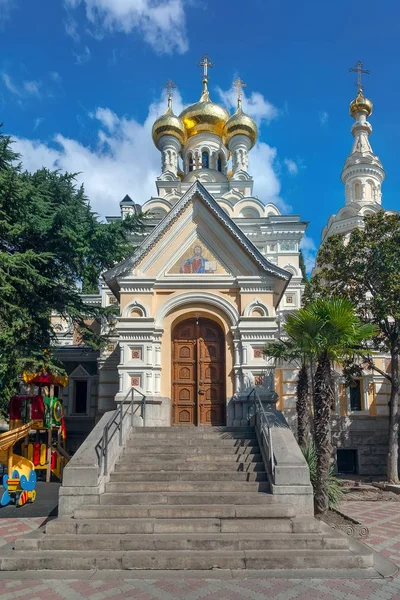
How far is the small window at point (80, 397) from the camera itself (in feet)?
68.0

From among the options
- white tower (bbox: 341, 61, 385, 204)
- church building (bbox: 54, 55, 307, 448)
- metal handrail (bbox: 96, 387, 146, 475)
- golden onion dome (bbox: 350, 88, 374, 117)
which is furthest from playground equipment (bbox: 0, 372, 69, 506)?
golden onion dome (bbox: 350, 88, 374, 117)

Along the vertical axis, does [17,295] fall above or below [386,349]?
above

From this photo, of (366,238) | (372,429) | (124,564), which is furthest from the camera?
(372,429)

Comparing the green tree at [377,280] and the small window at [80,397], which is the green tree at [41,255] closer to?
the small window at [80,397]

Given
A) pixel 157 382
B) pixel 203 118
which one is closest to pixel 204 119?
pixel 203 118

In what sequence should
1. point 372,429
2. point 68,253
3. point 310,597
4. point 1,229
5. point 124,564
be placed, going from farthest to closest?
1. point 372,429
2. point 68,253
3. point 1,229
4. point 124,564
5. point 310,597

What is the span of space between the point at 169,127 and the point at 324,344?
25.6 meters

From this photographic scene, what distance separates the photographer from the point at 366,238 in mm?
18141

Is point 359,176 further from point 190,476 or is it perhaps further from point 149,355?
point 190,476

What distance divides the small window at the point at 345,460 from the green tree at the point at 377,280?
8.42ft

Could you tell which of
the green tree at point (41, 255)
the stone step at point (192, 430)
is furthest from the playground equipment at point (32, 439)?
the stone step at point (192, 430)

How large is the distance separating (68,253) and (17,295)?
2.07m

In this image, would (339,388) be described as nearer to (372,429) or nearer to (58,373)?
(372,429)

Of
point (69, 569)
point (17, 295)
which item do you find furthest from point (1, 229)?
point (69, 569)
